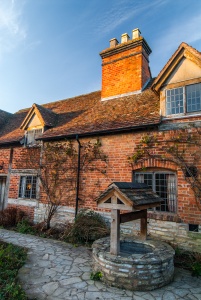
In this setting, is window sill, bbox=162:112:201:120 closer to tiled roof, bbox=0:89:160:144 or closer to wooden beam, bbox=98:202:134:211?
tiled roof, bbox=0:89:160:144

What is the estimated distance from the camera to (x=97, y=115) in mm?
10516

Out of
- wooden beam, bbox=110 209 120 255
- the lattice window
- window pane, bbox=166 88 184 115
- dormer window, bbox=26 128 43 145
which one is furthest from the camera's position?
dormer window, bbox=26 128 43 145

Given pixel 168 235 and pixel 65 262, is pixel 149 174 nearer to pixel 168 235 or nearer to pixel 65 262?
pixel 168 235

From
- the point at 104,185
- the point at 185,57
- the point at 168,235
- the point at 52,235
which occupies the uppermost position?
the point at 185,57

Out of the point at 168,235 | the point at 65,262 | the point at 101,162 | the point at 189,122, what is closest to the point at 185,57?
the point at 189,122

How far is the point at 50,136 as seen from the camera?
1048 centimetres

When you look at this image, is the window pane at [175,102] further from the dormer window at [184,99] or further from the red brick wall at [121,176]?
the red brick wall at [121,176]

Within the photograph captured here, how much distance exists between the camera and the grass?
13.1 ft

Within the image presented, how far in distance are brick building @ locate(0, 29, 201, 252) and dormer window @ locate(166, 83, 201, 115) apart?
1.3 inches

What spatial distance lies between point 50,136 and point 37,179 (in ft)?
7.88

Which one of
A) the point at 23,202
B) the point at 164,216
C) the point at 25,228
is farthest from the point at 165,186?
the point at 23,202

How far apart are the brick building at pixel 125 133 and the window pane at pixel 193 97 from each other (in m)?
0.03

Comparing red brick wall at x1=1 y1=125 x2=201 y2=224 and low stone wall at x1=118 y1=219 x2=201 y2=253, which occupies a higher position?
red brick wall at x1=1 y1=125 x2=201 y2=224

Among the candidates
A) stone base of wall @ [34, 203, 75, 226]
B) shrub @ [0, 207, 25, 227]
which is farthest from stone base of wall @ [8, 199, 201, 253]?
Result: shrub @ [0, 207, 25, 227]
